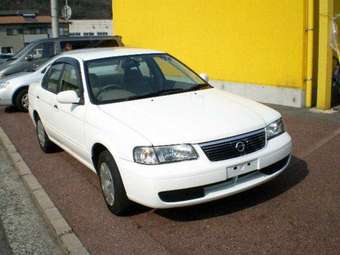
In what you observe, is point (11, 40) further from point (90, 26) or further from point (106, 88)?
point (106, 88)

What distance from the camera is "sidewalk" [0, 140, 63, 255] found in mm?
4143

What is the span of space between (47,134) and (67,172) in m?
0.94

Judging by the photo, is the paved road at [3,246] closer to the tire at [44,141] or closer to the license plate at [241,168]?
the license plate at [241,168]

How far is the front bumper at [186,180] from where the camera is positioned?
3857 millimetres

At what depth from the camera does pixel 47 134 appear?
6719 mm

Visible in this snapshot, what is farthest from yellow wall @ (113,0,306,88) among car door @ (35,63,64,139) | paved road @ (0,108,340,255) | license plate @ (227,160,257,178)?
license plate @ (227,160,257,178)

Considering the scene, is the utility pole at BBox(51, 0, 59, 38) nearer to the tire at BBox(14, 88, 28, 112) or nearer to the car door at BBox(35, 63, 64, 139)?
the tire at BBox(14, 88, 28, 112)

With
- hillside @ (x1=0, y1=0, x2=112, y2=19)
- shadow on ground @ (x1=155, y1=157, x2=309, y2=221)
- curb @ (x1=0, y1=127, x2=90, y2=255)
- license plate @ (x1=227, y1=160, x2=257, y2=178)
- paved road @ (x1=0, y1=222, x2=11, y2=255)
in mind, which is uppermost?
hillside @ (x1=0, y1=0, x2=112, y2=19)

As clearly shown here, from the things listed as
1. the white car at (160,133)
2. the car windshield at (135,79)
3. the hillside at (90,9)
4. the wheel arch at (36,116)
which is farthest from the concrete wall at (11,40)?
the white car at (160,133)

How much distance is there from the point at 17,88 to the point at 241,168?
27.4 ft

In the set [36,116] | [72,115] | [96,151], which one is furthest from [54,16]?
[96,151]

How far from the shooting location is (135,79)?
5.32 meters

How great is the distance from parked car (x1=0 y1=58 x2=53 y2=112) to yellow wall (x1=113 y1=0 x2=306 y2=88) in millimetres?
3512

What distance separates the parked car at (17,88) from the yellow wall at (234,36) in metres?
3.51
